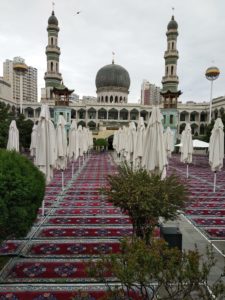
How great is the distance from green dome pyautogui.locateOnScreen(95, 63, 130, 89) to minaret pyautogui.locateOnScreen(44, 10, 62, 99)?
8.96m

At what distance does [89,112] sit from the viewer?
53.1 m

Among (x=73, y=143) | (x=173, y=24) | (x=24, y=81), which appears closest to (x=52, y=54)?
(x=173, y=24)

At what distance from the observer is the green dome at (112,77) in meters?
54.2

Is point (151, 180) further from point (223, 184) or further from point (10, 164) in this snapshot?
point (223, 184)

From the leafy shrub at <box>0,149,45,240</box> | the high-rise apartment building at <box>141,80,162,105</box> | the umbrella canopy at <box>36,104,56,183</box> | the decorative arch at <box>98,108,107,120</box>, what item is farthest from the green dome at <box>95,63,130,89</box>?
the leafy shrub at <box>0,149,45,240</box>

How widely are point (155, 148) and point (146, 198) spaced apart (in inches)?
100

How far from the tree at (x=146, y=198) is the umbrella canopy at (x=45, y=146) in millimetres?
2652

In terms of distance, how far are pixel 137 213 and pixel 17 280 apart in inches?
85.2

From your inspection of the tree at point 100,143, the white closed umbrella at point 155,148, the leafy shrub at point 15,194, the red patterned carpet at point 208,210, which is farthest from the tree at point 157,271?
the tree at point 100,143

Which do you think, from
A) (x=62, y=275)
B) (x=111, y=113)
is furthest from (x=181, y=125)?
(x=62, y=275)

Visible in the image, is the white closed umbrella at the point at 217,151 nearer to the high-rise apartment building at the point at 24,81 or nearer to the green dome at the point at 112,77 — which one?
the green dome at the point at 112,77

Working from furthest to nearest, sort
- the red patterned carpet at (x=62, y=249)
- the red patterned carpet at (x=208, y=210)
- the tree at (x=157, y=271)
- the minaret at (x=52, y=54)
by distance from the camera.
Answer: the minaret at (x=52, y=54), the red patterned carpet at (x=208, y=210), the red patterned carpet at (x=62, y=249), the tree at (x=157, y=271)

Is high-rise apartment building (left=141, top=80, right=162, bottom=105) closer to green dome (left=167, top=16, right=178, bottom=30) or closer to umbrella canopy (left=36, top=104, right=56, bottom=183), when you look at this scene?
green dome (left=167, top=16, right=178, bottom=30)

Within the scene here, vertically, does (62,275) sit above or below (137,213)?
below
